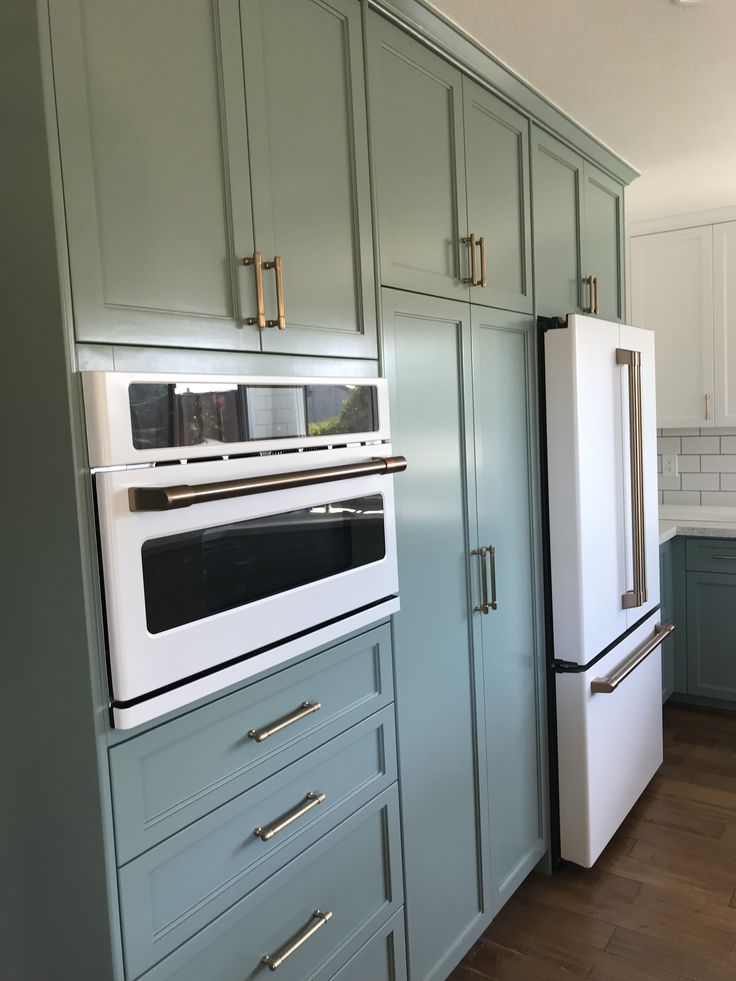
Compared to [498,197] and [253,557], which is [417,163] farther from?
[253,557]

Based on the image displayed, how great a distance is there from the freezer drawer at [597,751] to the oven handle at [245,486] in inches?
48.1

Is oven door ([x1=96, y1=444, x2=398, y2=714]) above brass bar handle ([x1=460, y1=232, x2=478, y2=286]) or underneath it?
underneath

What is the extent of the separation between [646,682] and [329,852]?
175 centimetres

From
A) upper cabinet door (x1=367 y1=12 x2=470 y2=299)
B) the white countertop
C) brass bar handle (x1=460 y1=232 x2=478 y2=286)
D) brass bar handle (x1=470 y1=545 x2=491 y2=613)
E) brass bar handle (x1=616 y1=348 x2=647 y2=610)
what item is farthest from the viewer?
the white countertop

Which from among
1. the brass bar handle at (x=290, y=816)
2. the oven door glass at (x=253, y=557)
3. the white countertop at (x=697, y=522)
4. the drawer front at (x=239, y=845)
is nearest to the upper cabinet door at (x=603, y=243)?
the white countertop at (x=697, y=522)

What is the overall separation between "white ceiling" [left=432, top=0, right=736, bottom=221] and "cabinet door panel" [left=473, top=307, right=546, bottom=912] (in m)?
0.67

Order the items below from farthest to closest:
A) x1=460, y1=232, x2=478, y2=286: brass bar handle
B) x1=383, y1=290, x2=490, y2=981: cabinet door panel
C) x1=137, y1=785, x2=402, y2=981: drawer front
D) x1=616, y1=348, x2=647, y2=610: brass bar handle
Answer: x1=616, y1=348, x2=647, y2=610: brass bar handle
x1=460, y1=232, x2=478, y2=286: brass bar handle
x1=383, y1=290, x2=490, y2=981: cabinet door panel
x1=137, y1=785, x2=402, y2=981: drawer front

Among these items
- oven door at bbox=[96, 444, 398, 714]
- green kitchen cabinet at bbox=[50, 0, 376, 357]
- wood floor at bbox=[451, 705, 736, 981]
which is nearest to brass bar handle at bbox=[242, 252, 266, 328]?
green kitchen cabinet at bbox=[50, 0, 376, 357]

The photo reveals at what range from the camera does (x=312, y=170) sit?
1.50 meters

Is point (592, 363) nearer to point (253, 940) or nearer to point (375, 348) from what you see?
point (375, 348)

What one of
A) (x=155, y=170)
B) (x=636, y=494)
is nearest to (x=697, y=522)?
(x=636, y=494)

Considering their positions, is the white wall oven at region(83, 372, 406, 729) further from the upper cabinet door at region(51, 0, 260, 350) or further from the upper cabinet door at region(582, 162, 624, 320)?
the upper cabinet door at region(582, 162, 624, 320)

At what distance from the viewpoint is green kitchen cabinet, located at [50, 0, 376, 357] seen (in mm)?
1086

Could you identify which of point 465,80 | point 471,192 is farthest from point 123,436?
point 465,80
